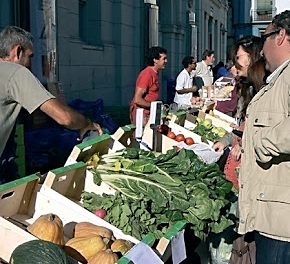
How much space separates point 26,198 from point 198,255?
5.24 ft

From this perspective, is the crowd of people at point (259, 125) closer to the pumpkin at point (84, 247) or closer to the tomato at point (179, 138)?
the pumpkin at point (84, 247)

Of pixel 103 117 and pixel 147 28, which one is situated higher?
pixel 147 28

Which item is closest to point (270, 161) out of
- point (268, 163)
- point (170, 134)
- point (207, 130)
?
point (268, 163)

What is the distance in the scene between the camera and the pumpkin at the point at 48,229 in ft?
8.91

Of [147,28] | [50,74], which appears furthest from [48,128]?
[147,28]

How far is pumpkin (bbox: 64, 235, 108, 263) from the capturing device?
2.73 m

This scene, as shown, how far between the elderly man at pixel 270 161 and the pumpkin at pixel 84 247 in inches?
27.1

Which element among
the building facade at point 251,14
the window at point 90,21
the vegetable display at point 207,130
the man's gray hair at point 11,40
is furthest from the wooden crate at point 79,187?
the building facade at point 251,14

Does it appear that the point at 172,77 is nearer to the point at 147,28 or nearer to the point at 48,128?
the point at 147,28

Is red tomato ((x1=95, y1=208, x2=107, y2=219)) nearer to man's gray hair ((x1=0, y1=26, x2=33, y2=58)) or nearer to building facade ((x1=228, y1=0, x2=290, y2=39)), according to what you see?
man's gray hair ((x1=0, y1=26, x2=33, y2=58))

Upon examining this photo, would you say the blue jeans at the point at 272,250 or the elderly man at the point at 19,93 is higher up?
the elderly man at the point at 19,93

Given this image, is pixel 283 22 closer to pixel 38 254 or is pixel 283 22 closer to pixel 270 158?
pixel 270 158

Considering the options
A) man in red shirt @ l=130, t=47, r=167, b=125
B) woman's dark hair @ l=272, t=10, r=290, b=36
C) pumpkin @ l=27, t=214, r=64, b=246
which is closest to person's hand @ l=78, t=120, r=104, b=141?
pumpkin @ l=27, t=214, r=64, b=246

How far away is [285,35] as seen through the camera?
2730 mm
